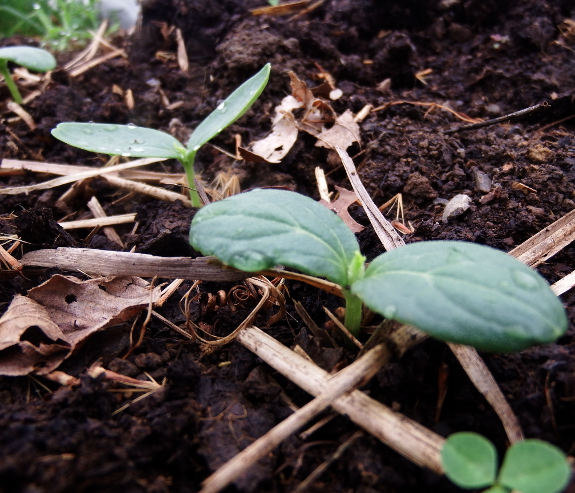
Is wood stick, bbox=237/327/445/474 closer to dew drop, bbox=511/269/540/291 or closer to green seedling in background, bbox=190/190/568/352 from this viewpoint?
green seedling in background, bbox=190/190/568/352

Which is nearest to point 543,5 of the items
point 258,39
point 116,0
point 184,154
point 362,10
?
point 362,10

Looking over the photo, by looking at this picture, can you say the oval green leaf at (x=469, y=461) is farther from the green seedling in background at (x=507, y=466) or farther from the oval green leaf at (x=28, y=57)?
the oval green leaf at (x=28, y=57)

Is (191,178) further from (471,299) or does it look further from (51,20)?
(51,20)

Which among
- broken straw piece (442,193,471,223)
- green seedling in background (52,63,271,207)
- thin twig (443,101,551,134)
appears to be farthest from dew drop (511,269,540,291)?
thin twig (443,101,551,134)

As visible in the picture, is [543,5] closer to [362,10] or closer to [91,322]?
[362,10]

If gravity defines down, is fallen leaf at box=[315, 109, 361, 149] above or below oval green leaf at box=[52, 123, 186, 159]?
below

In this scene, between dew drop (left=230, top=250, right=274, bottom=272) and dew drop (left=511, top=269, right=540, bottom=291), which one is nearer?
dew drop (left=511, top=269, right=540, bottom=291)
